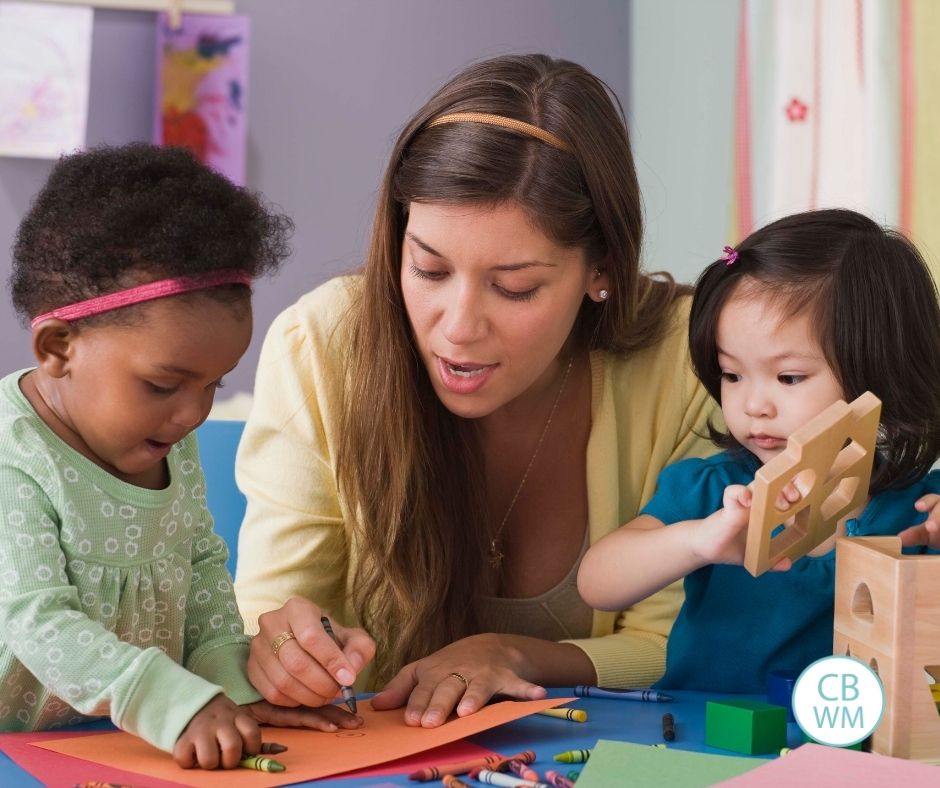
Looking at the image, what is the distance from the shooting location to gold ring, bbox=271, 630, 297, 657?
959mm

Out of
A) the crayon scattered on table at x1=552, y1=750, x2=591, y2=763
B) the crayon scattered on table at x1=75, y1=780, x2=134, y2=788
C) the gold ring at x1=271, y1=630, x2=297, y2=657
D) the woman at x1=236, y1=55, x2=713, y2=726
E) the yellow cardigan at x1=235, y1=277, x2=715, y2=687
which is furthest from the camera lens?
the yellow cardigan at x1=235, y1=277, x2=715, y2=687

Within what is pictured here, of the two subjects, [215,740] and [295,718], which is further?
[295,718]

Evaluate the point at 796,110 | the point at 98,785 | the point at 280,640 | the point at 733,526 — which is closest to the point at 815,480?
the point at 733,526

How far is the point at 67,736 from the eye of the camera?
90cm

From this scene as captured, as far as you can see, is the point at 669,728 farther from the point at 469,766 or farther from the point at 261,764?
the point at 261,764

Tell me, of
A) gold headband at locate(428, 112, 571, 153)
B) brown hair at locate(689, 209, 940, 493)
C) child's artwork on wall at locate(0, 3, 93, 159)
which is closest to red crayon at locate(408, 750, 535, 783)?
brown hair at locate(689, 209, 940, 493)

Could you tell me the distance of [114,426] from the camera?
91 centimetres

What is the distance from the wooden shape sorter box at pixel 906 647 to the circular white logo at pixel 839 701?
0.01m

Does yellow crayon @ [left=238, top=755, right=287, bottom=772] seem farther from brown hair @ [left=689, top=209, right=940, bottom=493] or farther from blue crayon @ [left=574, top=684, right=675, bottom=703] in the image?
brown hair @ [left=689, top=209, right=940, bottom=493]

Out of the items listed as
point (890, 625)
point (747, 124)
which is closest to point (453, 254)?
point (890, 625)

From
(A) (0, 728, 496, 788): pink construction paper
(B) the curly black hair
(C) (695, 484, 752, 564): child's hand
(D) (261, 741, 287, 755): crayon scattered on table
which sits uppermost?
(B) the curly black hair

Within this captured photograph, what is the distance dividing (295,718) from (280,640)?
63 mm

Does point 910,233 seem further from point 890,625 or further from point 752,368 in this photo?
point 890,625

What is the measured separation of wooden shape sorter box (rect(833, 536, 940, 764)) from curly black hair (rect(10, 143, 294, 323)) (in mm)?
540
